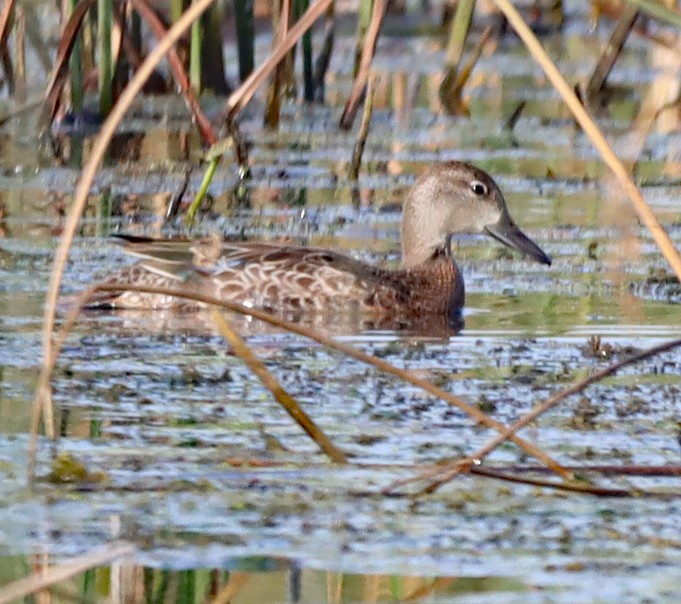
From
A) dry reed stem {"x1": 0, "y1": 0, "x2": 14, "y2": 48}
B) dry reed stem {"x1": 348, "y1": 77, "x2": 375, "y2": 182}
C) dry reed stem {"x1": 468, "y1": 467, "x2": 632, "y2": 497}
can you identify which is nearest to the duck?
dry reed stem {"x1": 0, "y1": 0, "x2": 14, "y2": 48}

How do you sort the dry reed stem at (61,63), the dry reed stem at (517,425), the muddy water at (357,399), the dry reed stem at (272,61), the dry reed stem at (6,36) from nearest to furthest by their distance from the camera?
the muddy water at (357,399)
the dry reed stem at (517,425)
the dry reed stem at (272,61)
the dry reed stem at (61,63)
the dry reed stem at (6,36)

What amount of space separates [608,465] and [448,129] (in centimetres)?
838

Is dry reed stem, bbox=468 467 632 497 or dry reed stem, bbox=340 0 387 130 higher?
dry reed stem, bbox=340 0 387 130

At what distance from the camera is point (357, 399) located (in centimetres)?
613

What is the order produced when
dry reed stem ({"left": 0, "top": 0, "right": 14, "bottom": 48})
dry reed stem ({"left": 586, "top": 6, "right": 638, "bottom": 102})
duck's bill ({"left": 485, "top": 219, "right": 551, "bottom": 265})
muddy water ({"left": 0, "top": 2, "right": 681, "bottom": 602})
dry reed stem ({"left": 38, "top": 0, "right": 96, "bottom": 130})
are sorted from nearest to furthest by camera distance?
muddy water ({"left": 0, "top": 2, "right": 681, "bottom": 602}) → duck's bill ({"left": 485, "top": 219, "right": 551, "bottom": 265}) → dry reed stem ({"left": 38, "top": 0, "right": 96, "bottom": 130}) → dry reed stem ({"left": 0, "top": 0, "right": 14, "bottom": 48}) → dry reed stem ({"left": 586, "top": 6, "right": 638, "bottom": 102})

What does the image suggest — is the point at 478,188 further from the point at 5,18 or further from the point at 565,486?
the point at 565,486

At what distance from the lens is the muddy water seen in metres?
4.43

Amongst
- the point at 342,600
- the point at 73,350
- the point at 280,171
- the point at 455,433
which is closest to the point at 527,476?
the point at 455,433

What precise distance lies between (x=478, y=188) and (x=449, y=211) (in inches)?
6.3

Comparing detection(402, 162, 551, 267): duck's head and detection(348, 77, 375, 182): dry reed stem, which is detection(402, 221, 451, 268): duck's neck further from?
detection(348, 77, 375, 182): dry reed stem

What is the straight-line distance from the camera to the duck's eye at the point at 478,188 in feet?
29.4

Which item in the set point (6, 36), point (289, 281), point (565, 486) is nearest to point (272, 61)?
point (289, 281)

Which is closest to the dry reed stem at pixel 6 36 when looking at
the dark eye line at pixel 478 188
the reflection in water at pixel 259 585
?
the dark eye line at pixel 478 188

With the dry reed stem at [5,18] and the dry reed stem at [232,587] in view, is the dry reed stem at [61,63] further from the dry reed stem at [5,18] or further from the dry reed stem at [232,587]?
the dry reed stem at [232,587]
